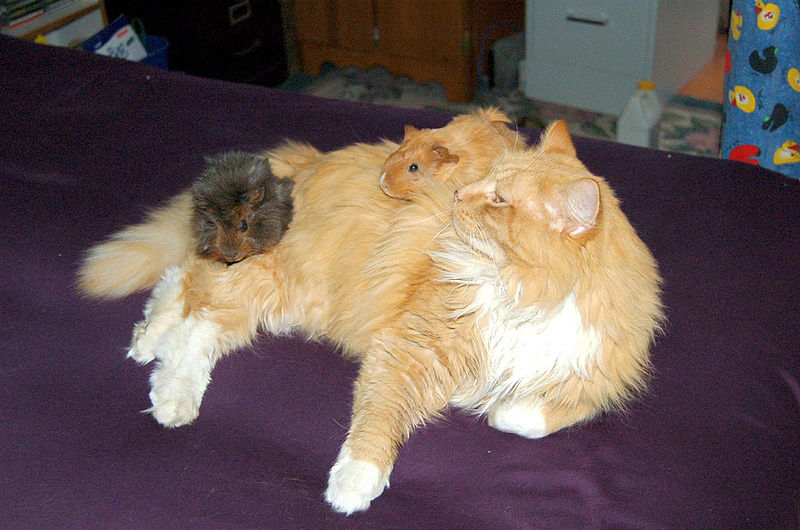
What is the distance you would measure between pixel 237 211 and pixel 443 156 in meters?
0.50

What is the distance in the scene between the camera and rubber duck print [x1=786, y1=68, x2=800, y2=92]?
2305mm

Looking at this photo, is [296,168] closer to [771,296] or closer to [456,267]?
[456,267]

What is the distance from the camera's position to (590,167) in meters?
2.00

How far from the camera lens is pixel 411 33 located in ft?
13.1

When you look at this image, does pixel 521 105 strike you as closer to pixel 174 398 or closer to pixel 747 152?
pixel 747 152

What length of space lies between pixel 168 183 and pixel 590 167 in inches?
48.6

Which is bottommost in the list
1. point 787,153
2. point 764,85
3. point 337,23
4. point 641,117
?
point 641,117

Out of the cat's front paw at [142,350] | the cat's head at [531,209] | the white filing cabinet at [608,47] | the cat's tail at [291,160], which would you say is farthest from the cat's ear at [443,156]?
the white filing cabinet at [608,47]

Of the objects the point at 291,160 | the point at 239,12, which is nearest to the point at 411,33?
the point at 239,12

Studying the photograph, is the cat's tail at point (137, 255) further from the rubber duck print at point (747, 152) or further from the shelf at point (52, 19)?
the shelf at point (52, 19)

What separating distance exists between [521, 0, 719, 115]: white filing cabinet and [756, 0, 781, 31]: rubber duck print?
1.15m

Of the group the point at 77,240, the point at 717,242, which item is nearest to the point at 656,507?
the point at 717,242

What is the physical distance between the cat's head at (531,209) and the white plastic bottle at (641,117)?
1957 millimetres

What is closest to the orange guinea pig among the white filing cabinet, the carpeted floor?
the carpeted floor
